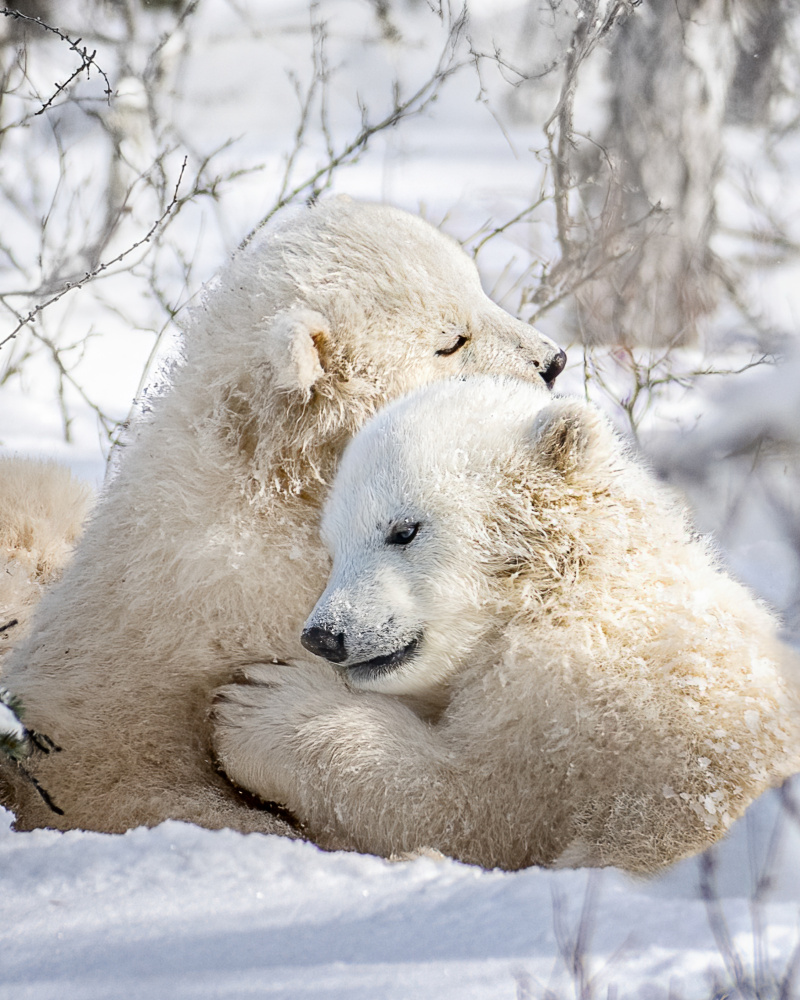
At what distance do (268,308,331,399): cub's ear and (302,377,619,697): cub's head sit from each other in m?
0.23

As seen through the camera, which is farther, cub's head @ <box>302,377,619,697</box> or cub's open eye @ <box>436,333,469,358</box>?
cub's open eye @ <box>436,333,469,358</box>

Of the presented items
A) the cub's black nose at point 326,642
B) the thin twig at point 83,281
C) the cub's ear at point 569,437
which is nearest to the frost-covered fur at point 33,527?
the thin twig at point 83,281

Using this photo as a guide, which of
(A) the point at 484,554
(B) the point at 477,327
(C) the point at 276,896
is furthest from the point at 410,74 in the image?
(C) the point at 276,896

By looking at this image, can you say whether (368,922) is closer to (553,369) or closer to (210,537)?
(210,537)

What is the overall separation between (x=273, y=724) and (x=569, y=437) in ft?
2.61

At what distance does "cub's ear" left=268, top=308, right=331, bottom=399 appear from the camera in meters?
2.08

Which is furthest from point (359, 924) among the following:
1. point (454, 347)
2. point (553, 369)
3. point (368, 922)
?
point (553, 369)

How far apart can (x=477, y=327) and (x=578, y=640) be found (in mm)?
911

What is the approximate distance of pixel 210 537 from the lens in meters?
2.13

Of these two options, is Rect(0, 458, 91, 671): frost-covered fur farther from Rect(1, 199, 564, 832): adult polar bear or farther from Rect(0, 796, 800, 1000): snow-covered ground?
Rect(0, 796, 800, 1000): snow-covered ground

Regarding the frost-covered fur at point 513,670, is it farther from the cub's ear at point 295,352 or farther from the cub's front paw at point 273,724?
the cub's ear at point 295,352

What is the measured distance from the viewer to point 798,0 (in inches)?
264

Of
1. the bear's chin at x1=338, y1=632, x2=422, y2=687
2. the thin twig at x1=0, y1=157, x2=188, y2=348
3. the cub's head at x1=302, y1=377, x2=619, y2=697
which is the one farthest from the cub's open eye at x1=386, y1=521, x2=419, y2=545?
the thin twig at x1=0, y1=157, x2=188, y2=348

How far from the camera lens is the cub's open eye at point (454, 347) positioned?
8.02 feet
